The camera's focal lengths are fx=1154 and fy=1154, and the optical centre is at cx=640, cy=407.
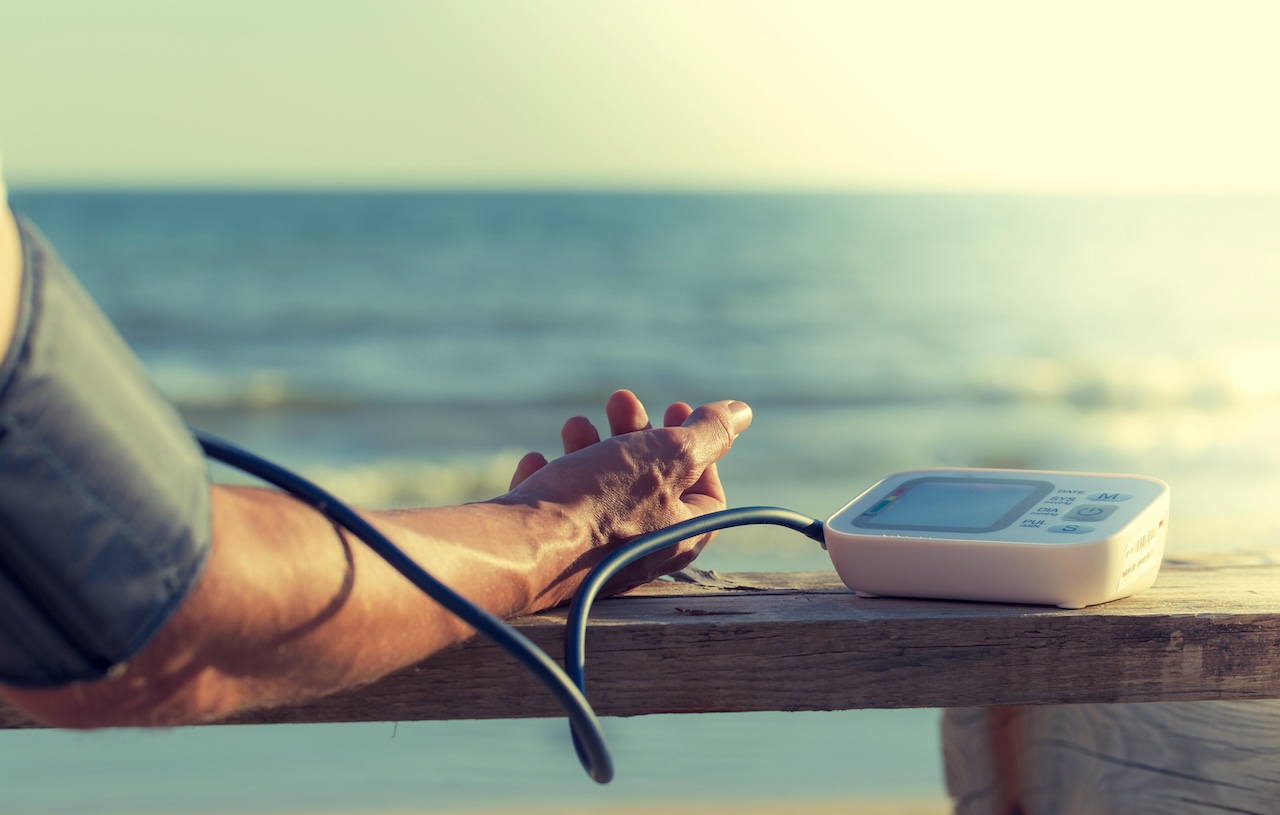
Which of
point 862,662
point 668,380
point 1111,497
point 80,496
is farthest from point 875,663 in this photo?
point 668,380

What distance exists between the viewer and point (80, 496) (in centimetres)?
47

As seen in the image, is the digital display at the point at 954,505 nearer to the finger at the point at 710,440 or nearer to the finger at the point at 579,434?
the finger at the point at 710,440

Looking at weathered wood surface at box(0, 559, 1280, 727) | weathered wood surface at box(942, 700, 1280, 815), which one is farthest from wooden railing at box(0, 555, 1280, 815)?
weathered wood surface at box(942, 700, 1280, 815)

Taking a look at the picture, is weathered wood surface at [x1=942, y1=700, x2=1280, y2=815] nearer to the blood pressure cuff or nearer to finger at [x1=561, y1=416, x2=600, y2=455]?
finger at [x1=561, y1=416, x2=600, y2=455]

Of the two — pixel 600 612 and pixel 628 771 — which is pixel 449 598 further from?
pixel 628 771

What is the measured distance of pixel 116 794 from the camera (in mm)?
2066

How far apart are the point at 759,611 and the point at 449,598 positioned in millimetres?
263

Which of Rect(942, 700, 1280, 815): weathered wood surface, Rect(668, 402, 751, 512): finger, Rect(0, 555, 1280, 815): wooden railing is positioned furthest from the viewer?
Rect(668, 402, 751, 512): finger

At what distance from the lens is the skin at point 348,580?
1.81ft

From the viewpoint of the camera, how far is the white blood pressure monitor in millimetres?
782

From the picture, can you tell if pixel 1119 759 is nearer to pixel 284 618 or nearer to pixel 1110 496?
pixel 1110 496

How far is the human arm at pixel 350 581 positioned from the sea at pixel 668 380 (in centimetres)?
8

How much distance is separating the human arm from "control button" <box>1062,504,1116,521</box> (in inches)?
11.7

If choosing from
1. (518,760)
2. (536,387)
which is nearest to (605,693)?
(518,760)
